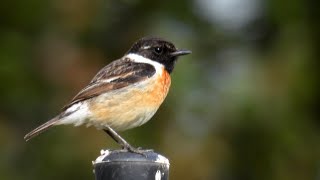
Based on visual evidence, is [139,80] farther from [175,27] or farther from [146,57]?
[175,27]

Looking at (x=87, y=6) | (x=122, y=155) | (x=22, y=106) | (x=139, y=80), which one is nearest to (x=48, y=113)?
(x=22, y=106)

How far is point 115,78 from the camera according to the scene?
9.93 m

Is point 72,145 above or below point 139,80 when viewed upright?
below

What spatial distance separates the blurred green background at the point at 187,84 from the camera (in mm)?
13844

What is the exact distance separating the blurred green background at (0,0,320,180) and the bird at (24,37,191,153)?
348 centimetres

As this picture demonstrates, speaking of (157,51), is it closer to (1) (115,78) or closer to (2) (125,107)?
(1) (115,78)

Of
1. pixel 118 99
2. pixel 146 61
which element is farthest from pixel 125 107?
pixel 146 61

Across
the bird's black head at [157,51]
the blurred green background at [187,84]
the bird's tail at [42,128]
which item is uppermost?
the bird's black head at [157,51]

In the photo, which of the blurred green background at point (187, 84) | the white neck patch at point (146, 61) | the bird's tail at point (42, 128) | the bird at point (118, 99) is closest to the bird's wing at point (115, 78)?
the bird at point (118, 99)

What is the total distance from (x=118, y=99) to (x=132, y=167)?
2.43 meters

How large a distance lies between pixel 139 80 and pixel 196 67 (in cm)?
417

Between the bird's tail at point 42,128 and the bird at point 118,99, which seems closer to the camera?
the bird's tail at point 42,128

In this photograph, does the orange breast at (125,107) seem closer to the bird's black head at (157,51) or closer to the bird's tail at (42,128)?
the bird's tail at (42,128)

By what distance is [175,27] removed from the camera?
1496cm
